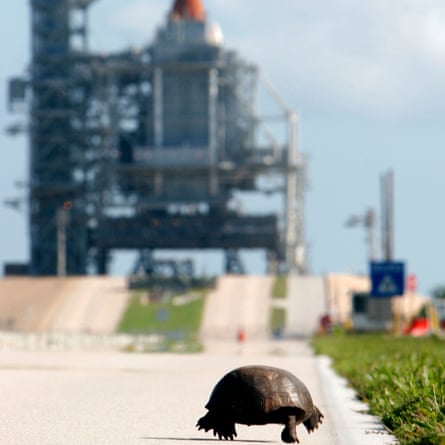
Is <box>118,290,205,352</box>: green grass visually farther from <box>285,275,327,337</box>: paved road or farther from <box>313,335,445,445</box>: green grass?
<box>313,335,445,445</box>: green grass

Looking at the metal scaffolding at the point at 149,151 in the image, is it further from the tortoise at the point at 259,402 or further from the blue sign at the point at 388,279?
the tortoise at the point at 259,402

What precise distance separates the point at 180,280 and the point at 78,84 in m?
28.2

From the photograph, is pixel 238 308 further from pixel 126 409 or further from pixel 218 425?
pixel 218 425

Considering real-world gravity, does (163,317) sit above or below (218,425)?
below

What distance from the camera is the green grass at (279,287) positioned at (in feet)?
341

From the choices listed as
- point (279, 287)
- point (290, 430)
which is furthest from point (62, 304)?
point (290, 430)

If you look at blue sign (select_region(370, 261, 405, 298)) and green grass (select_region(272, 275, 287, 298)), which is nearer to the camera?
blue sign (select_region(370, 261, 405, 298))

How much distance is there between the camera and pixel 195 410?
18078 mm

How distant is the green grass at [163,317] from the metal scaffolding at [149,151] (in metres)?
17.6

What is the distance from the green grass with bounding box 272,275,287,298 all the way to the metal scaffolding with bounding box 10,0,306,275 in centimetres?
888

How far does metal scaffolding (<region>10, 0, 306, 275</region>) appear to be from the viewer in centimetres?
12062

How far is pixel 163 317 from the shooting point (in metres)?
86.8

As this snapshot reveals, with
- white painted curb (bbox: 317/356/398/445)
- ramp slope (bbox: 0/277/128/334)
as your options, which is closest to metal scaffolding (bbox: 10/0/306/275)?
ramp slope (bbox: 0/277/128/334)

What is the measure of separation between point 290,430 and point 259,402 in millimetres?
520
